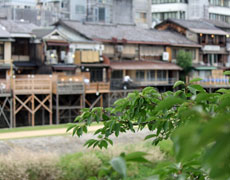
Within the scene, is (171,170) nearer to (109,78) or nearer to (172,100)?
(172,100)

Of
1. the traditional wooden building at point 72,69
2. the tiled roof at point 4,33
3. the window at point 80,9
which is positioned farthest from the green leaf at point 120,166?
the window at point 80,9

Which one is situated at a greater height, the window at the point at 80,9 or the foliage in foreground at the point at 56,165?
the window at the point at 80,9

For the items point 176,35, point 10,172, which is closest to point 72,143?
point 10,172

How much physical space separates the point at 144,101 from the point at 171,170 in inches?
57.7

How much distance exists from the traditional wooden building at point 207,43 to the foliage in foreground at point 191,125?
41.5 metres

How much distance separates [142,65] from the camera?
41.4 m

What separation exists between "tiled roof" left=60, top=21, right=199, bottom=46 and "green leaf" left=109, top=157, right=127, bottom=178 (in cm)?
3750

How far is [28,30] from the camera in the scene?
37.0 metres

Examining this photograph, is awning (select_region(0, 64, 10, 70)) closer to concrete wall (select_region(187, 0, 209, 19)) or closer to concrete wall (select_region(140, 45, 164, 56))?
concrete wall (select_region(140, 45, 164, 56))

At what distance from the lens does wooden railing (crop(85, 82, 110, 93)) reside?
34781mm

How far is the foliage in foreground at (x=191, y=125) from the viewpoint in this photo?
1772 mm

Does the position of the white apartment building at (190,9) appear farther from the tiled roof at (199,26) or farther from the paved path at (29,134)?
the paved path at (29,134)

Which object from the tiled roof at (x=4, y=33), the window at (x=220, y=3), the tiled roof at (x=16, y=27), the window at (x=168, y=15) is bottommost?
the tiled roof at (x=4, y=33)

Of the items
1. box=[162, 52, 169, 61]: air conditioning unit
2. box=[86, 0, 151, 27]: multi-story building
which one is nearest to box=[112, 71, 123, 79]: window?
box=[162, 52, 169, 61]: air conditioning unit
